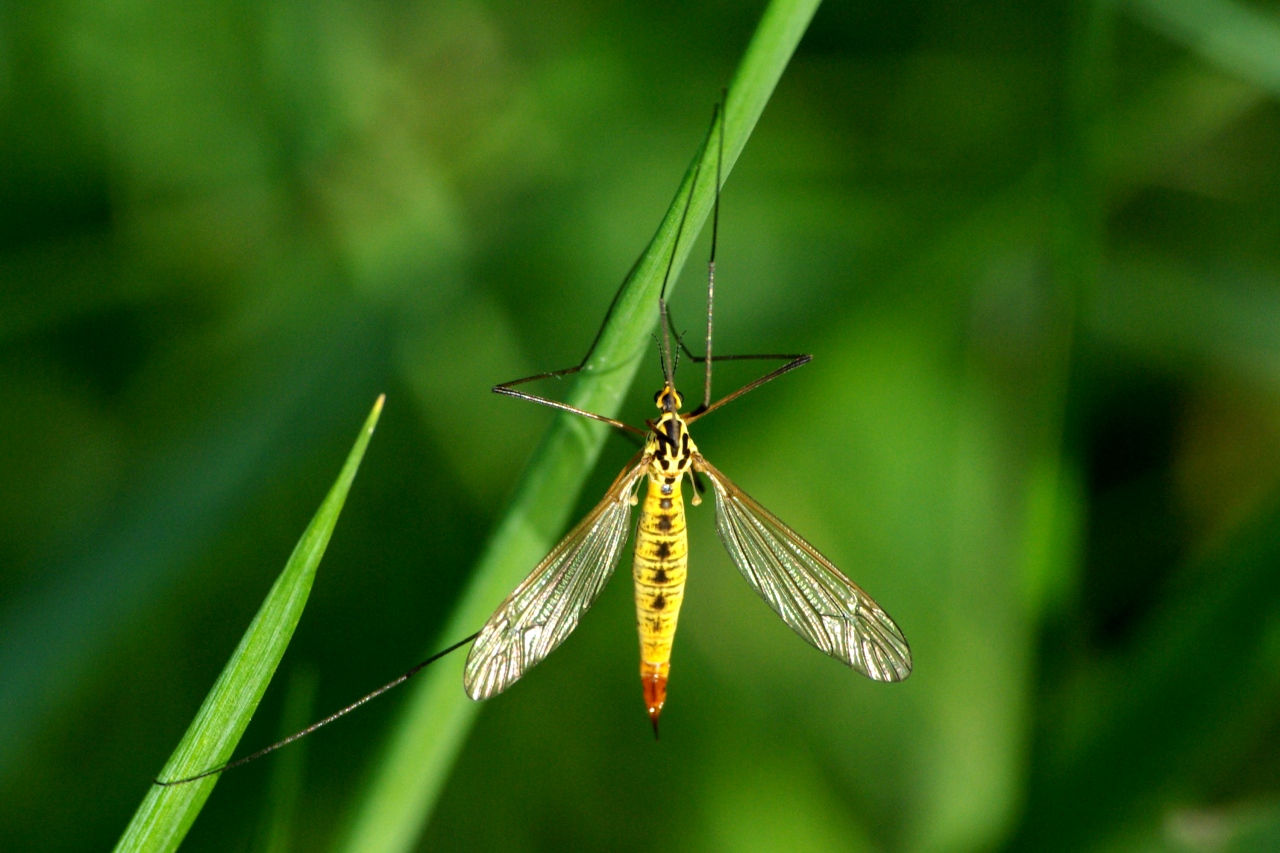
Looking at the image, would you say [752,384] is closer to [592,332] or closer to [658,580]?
[658,580]

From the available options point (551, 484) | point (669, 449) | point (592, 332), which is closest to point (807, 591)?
point (669, 449)

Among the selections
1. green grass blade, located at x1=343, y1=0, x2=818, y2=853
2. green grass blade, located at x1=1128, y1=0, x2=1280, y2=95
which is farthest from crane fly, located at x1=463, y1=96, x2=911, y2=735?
green grass blade, located at x1=1128, y1=0, x2=1280, y2=95

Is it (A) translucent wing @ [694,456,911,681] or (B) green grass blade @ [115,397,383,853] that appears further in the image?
(A) translucent wing @ [694,456,911,681]

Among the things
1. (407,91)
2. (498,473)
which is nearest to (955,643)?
(498,473)

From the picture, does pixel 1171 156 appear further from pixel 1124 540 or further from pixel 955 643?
pixel 955 643

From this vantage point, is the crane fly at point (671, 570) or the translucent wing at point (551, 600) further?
the crane fly at point (671, 570)

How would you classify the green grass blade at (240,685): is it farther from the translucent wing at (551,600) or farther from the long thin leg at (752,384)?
the long thin leg at (752,384)

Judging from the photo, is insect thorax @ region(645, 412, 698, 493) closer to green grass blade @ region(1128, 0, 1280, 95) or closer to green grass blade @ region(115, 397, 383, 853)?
green grass blade @ region(115, 397, 383, 853)

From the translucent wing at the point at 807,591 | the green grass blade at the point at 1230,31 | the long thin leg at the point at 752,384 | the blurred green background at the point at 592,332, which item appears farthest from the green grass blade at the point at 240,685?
the green grass blade at the point at 1230,31
